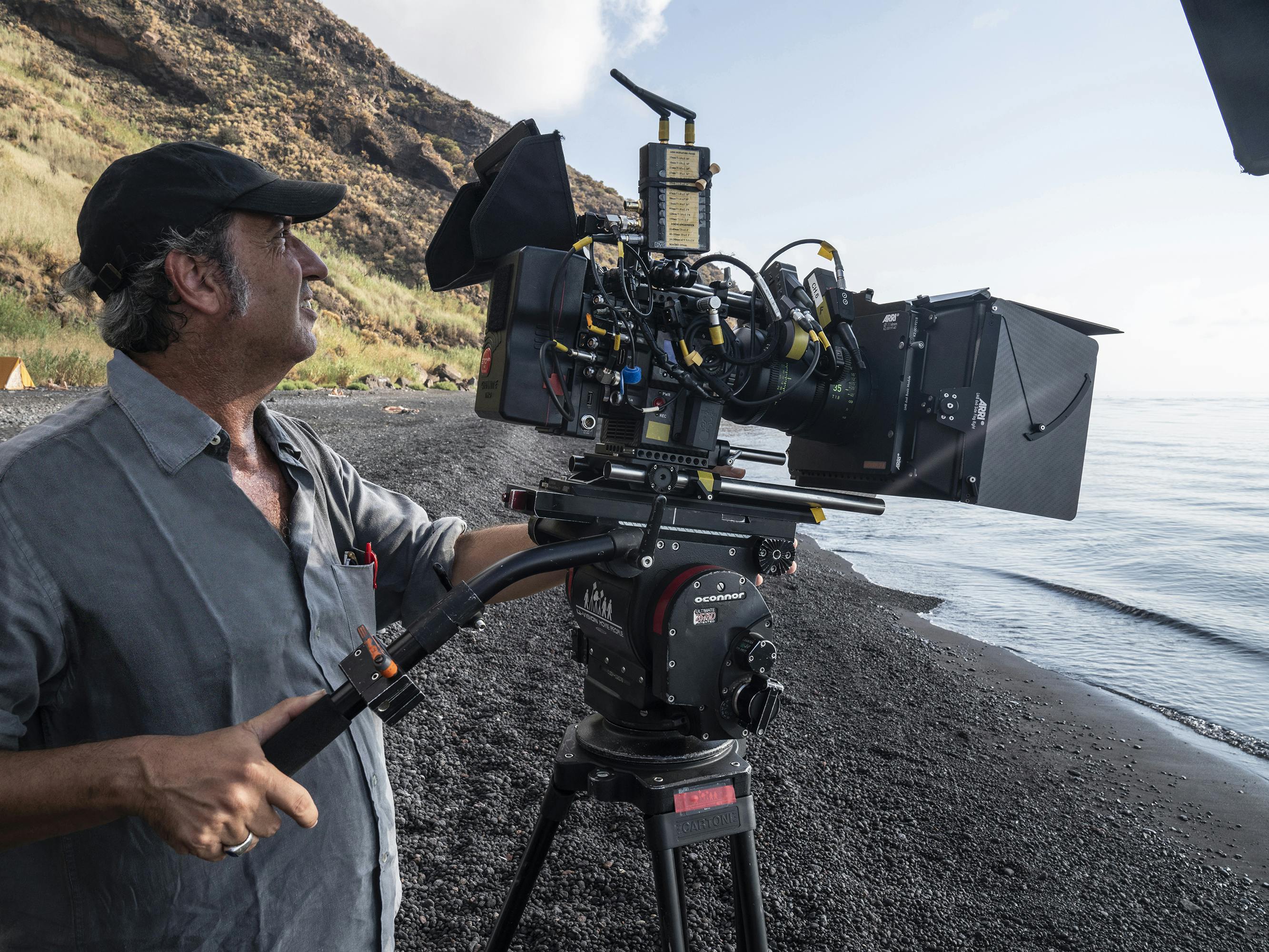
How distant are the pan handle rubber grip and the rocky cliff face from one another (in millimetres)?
38505

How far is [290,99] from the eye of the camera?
41.6 meters

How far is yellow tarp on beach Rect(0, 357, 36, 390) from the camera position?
1146 cm

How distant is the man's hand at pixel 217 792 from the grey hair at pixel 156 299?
3.22ft

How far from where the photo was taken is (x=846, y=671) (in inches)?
251

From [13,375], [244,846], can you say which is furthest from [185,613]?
[13,375]

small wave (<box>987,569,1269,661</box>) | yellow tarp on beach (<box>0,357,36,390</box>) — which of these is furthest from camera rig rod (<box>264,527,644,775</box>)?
yellow tarp on beach (<box>0,357,36,390</box>)

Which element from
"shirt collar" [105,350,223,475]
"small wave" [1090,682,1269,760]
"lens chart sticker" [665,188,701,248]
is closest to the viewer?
"shirt collar" [105,350,223,475]

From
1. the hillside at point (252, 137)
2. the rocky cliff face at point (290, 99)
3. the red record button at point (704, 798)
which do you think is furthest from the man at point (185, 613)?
the rocky cliff face at point (290, 99)

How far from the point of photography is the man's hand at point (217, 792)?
1.09 metres

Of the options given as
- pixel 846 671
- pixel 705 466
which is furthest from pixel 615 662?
pixel 846 671

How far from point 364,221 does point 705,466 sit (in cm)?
4098

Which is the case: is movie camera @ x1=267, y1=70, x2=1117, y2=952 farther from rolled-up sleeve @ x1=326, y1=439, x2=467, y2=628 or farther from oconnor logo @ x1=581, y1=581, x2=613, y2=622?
rolled-up sleeve @ x1=326, y1=439, x2=467, y2=628

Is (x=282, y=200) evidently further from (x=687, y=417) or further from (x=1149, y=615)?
(x=1149, y=615)

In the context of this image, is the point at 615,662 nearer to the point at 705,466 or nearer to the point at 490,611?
the point at 705,466
